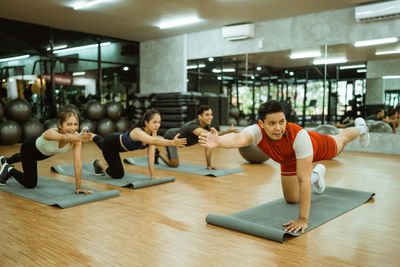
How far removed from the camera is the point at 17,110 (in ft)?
21.8

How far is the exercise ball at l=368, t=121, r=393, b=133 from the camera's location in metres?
5.82

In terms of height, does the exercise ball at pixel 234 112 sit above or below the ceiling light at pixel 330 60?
below

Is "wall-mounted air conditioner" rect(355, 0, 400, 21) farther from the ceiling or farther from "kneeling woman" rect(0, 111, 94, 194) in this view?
"kneeling woman" rect(0, 111, 94, 194)

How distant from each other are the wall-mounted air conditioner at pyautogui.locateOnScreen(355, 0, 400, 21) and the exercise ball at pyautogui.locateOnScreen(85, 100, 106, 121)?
5525mm

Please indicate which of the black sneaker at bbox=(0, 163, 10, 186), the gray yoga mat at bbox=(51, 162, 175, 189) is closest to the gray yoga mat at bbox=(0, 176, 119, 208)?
the black sneaker at bbox=(0, 163, 10, 186)

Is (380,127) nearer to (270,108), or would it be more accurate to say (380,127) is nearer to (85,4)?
(270,108)

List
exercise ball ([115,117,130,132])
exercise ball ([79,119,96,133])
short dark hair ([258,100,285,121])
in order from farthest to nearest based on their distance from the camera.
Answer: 1. exercise ball ([115,117,130,132])
2. exercise ball ([79,119,96,133])
3. short dark hair ([258,100,285,121])

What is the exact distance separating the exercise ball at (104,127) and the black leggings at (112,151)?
164 inches

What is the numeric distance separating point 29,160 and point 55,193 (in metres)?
0.39

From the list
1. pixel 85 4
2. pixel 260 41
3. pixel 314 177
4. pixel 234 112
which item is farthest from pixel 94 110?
pixel 314 177

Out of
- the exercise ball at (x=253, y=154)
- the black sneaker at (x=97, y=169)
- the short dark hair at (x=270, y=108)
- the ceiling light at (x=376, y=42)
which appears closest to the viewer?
the short dark hair at (x=270, y=108)

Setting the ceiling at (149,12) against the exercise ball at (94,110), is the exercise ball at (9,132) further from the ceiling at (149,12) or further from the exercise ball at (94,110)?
the ceiling at (149,12)

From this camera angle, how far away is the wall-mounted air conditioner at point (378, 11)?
5.32m

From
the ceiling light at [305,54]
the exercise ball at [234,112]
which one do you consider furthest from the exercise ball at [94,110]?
the ceiling light at [305,54]
